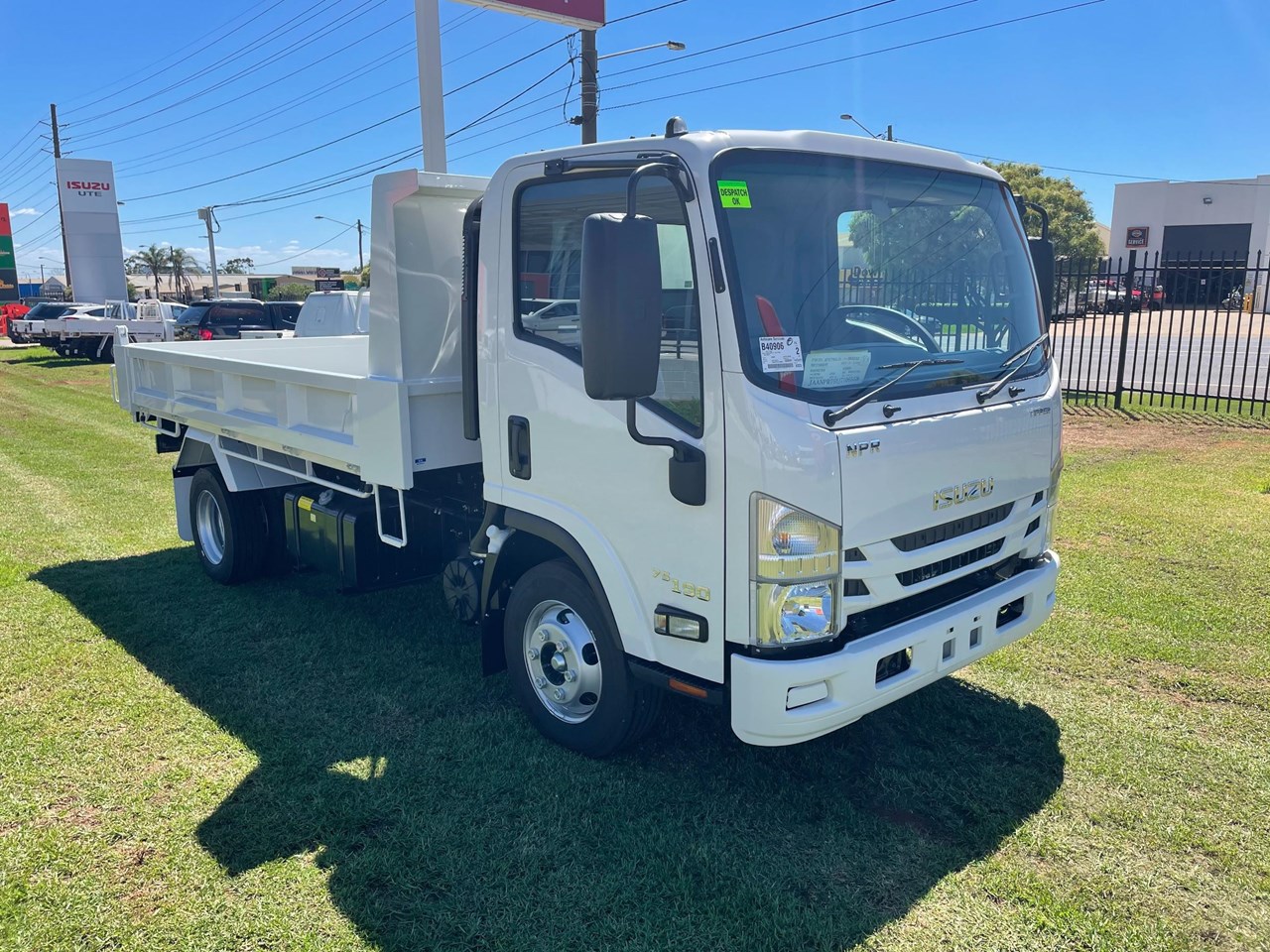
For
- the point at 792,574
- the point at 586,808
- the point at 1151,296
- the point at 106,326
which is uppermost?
the point at 1151,296

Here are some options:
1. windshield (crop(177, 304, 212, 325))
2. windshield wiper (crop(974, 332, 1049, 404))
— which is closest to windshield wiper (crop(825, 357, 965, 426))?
windshield wiper (crop(974, 332, 1049, 404))

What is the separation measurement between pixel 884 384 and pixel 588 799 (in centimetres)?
196

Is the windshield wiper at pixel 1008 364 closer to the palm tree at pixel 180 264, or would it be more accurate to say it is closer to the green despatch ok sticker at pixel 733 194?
the green despatch ok sticker at pixel 733 194

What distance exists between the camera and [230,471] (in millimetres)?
6051

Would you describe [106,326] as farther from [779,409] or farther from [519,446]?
[779,409]

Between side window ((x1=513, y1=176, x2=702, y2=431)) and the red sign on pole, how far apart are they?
9.78m

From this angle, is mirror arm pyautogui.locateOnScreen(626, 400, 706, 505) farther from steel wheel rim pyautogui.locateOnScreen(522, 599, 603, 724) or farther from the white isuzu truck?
steel wheel rim pyautogui.locateOnScreen(522, 599, 603, 724)

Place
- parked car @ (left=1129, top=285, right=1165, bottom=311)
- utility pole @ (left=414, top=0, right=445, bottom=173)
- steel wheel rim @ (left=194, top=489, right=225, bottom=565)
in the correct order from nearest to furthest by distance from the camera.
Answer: steel wheel rim @ (left=194, top=489, right=225, bottom=565), utility pole @ (left=414, top=0, right=445, bottom=173), parked car @ (left=1129, top=285, right=1165, bottom=311)

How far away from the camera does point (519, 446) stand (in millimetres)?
3961

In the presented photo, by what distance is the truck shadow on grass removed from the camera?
312 cm

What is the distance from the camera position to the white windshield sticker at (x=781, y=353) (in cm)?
311

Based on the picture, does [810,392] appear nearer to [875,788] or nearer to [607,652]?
[607,652]

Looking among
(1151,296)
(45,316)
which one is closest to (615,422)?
(1151,296)

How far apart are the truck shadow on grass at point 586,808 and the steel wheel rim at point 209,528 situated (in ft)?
4.62
